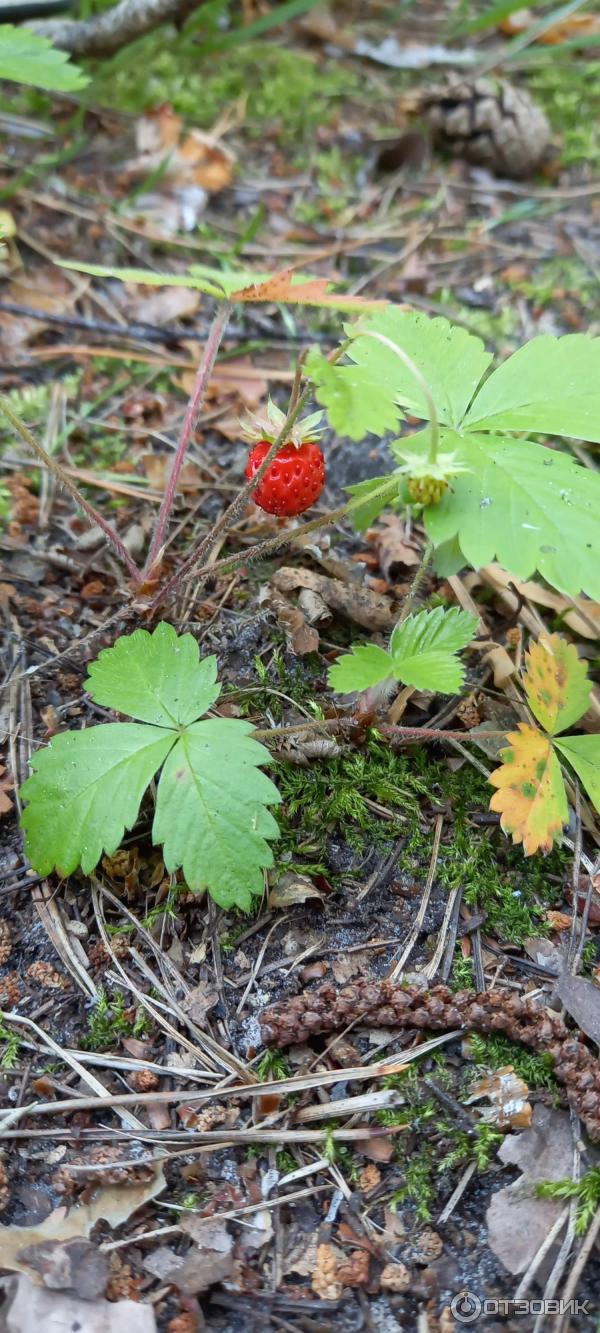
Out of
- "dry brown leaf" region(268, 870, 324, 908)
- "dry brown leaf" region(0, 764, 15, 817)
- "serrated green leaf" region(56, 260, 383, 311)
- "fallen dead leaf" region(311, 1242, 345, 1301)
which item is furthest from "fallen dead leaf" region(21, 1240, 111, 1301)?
"serrated green leaf" region(56, 260, 383, 311)

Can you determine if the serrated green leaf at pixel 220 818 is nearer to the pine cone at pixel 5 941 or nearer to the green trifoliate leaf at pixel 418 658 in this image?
the green trifoliate leaf at pixel 418 658

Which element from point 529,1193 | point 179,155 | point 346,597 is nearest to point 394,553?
point 346,597

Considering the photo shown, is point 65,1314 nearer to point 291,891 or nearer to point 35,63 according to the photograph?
point 291,891

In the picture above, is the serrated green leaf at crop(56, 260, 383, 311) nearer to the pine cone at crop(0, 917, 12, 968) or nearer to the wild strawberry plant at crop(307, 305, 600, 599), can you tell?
the wild strawberry plant at crop(307, 305, 600, 599)

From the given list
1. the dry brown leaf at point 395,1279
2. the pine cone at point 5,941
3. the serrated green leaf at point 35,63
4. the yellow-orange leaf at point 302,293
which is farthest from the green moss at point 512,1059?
the serrated green leaf at point 35,63

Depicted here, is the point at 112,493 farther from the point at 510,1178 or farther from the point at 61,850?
the point at 510,1178

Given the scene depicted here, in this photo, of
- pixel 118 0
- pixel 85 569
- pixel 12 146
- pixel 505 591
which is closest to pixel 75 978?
pixel 85 569
